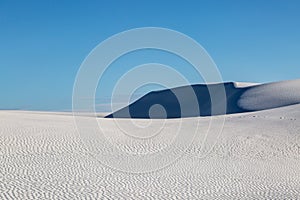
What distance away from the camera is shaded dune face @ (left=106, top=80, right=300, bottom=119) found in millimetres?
57000

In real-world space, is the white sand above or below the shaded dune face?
above

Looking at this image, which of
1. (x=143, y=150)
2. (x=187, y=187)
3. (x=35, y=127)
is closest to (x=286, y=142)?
(x=143, y=150)

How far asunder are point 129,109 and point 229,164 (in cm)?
6314

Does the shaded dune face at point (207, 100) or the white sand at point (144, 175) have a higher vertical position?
the white sand at point (144, 175)

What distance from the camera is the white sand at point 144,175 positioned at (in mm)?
10398

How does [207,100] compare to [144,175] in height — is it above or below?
below

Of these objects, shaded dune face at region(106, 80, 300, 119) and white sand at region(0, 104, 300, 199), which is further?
shaded dune face at region(106, 80, 300, 119)

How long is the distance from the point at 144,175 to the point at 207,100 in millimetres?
59619

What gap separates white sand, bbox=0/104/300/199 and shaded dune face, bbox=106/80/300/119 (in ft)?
119

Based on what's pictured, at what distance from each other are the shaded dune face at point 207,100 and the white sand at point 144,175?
3632 centimetres

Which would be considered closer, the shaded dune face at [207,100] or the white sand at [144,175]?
the white sand at [144,175]

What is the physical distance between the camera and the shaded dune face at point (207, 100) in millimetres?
57000

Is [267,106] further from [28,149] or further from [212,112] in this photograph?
[28,149]

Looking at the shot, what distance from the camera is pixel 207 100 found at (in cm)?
7125
